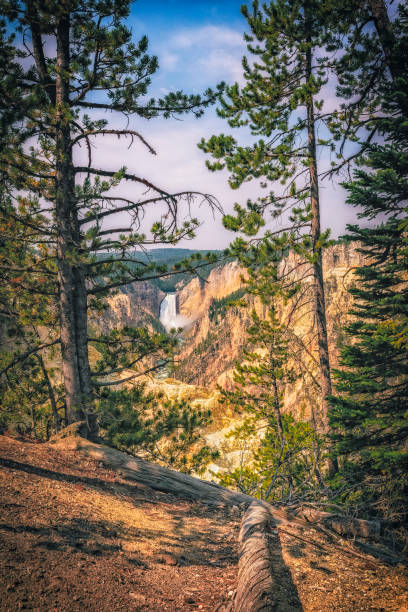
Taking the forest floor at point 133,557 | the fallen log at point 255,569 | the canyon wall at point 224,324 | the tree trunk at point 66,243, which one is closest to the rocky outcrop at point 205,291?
the canyon wall at point 224,324

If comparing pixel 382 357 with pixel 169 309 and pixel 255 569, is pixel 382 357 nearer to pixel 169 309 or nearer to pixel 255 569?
pixel 255 569

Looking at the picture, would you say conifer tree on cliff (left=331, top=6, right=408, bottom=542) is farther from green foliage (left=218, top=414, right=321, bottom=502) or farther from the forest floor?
the forest floor

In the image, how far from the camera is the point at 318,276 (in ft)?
29.1

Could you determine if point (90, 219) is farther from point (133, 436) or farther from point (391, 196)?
point (391, 196)

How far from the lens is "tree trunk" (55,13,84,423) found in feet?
19.5

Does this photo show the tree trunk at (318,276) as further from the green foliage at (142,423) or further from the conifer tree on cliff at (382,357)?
the green foliage at (142,423)

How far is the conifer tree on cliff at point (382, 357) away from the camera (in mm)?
6031

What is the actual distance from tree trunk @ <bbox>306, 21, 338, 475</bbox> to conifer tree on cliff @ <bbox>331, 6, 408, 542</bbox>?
0.81 m

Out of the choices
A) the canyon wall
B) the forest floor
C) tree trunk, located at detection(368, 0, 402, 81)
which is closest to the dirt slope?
the forest floor

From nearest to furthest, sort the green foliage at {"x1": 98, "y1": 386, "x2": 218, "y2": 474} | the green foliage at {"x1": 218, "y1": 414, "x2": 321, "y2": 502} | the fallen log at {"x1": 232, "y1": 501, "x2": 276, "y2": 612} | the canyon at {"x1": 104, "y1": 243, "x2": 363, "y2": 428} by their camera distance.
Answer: the fallen log at {"x1": 232, "y1": 501, "x2": 276, "y2": 612}, the green foliage at {"x1": 218, "y1": 414, "x2": 321, "y2": 502}, the green foliage at {"x1": 98, "y1": 386, "x2": 218, "y2": 474}, the canyon at {"x1": 104, "y1": 243, "x2": 363, "y2": 428}

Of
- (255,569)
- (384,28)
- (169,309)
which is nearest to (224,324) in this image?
(169,309)

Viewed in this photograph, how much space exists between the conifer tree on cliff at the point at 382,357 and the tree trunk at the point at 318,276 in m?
0.81

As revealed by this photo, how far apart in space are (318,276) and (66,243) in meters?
6.29

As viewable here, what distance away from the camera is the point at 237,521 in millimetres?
4793
